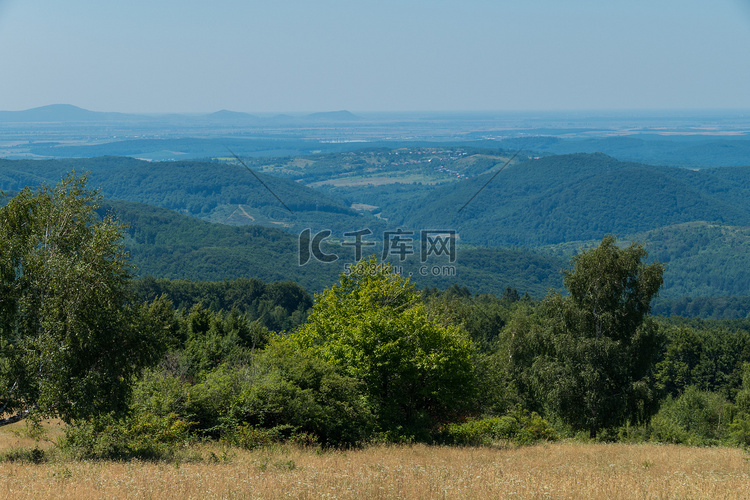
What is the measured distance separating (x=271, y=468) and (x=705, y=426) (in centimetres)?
4224

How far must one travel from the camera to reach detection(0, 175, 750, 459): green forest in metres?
13.0

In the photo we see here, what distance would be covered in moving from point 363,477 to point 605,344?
1575 cm

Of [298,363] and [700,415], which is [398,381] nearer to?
[298,363]

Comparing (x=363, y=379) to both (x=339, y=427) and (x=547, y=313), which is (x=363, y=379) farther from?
(x=547, y=313)

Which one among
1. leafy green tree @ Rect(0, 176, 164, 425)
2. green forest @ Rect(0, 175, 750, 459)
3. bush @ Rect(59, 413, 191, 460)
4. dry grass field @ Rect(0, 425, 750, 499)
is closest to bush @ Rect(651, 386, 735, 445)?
green forest @ Rect(0, 175, 750, 459)

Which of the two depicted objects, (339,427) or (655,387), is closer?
(339,427)

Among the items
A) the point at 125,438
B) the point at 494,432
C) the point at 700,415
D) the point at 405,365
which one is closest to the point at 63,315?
the point at 125,438

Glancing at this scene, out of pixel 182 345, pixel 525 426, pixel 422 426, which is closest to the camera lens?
pixel 422 426

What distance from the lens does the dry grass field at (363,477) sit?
9.40 m

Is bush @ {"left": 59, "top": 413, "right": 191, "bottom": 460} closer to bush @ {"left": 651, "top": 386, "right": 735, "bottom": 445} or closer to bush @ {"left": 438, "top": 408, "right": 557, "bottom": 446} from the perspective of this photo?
bush @ {"left": 438, "top": 408, "right": 557, "bottom": 446}

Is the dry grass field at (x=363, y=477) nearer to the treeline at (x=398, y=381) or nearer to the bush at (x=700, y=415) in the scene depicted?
the treeline at (x=398, y=381)

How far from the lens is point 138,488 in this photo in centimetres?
938

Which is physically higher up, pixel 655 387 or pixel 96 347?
pixel 96 347

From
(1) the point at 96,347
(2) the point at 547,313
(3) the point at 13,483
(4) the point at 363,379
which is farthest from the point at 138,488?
(2) the point at 547,313
